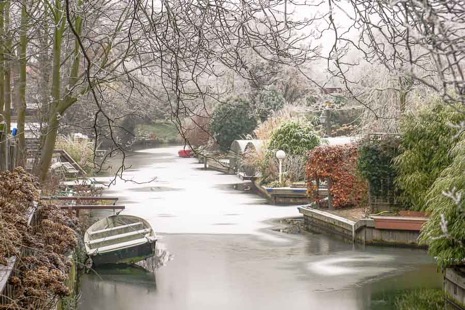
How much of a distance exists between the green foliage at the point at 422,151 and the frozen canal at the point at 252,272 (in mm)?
1488

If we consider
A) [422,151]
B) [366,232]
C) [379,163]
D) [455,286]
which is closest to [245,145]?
[379,163]

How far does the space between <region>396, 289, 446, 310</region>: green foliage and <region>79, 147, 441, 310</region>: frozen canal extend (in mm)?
232

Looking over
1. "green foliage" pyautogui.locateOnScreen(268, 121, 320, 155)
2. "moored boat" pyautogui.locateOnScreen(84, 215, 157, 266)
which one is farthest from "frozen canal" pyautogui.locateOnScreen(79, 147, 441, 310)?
"green foliage" pyautogui.locateOnScreen(268, 121, 320, 155)

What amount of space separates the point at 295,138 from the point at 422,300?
56.3 feet

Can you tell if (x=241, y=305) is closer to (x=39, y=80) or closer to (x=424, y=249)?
(x=424, y=249)

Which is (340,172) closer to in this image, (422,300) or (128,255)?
(128,255)

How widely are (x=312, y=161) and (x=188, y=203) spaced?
610 centimetres

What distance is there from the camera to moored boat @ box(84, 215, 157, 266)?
15648 mm

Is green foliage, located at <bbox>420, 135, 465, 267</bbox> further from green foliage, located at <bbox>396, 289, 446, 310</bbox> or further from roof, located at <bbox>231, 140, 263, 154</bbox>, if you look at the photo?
roof, located at <bbox>231, 140, 263, 154</bbox>

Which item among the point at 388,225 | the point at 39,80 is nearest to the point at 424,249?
the point at 388,225

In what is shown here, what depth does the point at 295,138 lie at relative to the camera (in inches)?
1187

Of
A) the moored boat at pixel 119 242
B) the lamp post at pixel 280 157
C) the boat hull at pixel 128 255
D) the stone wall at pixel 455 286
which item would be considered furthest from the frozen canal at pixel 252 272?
the lamp post at pixel 280 157

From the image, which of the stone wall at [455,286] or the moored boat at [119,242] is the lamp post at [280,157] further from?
the stone wall at [455,286]

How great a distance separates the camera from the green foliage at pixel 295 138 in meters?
30.0
